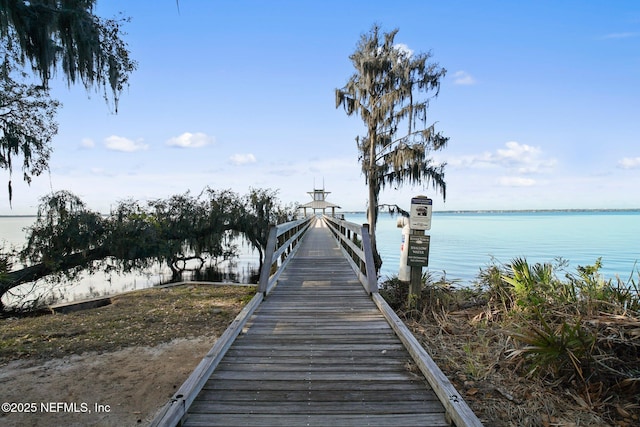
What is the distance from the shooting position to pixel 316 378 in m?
2.99

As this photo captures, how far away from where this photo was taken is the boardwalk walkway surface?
2457 mm

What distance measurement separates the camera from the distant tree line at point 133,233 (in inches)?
516

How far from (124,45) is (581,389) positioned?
9527 mm

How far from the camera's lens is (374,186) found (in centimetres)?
1798

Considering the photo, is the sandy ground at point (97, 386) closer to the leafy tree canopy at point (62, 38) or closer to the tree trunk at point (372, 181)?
the leafy tree canopy at point (62, 38)

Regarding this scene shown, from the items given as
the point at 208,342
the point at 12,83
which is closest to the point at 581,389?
the point at 208,342

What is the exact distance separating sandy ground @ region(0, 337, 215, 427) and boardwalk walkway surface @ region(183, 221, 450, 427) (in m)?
1.11

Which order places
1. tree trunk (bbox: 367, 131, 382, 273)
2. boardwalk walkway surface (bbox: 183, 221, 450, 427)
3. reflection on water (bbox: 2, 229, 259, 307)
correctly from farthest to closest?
tree trunk (bbox: 367, 131, 382, 273) < reflection on water (bbox: 2, 229, 259, 307) < boardwalk walkway surface (bbox: 183, 221, 450, 427)

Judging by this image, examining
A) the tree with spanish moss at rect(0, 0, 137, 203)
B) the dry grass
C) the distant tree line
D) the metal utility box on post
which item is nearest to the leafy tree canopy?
the tree with spanish moss at rect(0, 0, 137, 203)

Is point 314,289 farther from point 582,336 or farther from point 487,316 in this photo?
point 582,336

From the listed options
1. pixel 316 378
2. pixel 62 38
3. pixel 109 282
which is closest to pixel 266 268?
pixel 316 378

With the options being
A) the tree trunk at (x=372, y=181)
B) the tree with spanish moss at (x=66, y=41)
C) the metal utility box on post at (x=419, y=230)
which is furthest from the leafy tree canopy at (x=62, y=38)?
the tree trunk at (x=372, y=181)

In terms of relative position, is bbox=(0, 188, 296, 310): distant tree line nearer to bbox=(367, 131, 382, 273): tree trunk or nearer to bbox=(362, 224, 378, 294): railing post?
bbox=(367, 131, 382, 273): tree trunk

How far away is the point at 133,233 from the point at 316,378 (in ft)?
46.7
